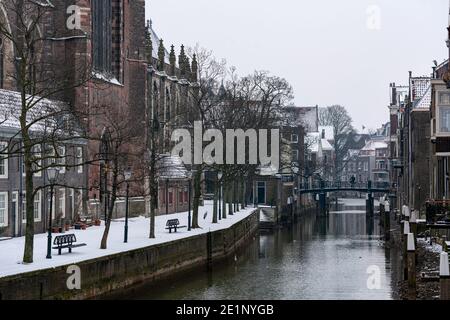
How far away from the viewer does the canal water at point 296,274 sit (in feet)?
108

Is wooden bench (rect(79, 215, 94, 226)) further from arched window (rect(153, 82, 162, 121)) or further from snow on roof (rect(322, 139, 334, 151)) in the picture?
snow on roof (rect(322, 139, 334, 151))

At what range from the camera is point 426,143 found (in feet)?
209

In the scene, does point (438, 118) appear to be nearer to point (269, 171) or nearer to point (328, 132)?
point (269, 171)

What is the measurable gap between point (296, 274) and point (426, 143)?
89.2 ft

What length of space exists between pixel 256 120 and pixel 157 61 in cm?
1037

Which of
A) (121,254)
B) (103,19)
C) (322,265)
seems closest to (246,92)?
(103,19)

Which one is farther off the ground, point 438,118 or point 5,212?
point 438,118

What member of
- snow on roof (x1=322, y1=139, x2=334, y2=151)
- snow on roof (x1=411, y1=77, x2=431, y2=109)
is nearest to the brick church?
snow on roof (x1=411, y1=77, x2=431, y2=109)

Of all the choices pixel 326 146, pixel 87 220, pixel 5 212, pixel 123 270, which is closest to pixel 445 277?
pixel 123 270

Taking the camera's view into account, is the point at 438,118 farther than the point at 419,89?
No

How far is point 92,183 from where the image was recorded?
173ft

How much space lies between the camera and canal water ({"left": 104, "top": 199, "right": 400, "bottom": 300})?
32.9 metres

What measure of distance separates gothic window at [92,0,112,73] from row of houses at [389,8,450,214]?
20.5 m
